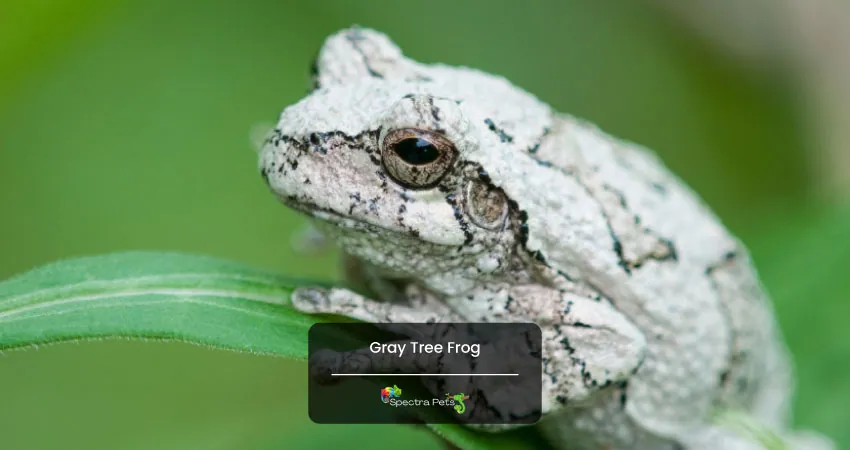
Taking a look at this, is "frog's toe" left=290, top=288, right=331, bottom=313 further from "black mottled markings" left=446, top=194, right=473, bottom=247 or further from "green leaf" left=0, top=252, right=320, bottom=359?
"black mottled markings" left=446, top=194, right=473, bottom=247

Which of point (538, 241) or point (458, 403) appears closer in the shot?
point (458, 403)

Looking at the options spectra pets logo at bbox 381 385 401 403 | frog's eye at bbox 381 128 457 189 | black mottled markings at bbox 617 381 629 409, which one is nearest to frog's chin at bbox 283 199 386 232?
frog's eye at bbox 381 128 457 189

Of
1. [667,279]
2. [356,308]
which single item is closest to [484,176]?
[356,308]

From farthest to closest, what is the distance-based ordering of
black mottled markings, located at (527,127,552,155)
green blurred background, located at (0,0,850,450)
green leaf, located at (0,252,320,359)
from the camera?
1. green blurred background, located at (0,0,850,450)
2. black mottled markings, located at (527,127,552,155)
3. green leaf, located at (0,252,320,359)

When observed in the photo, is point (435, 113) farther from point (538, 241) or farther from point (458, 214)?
point (538, 241)

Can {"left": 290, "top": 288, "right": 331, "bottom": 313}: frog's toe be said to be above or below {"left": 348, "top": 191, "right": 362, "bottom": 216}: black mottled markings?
below

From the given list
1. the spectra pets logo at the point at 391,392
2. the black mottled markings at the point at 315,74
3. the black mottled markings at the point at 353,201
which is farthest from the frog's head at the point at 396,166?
the spectra pets logo at the point at 391,392

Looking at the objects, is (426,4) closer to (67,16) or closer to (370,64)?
(67,16)
